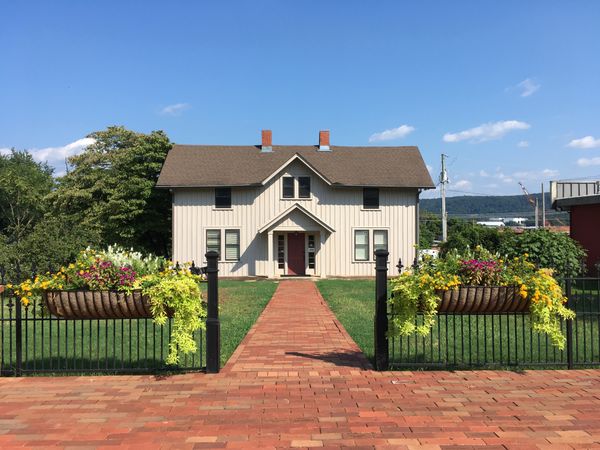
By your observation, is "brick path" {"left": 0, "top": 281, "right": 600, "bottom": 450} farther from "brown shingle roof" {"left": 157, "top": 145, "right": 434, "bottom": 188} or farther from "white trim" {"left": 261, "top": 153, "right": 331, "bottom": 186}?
"brown shingle roof" {"left": 157, "top": 145, "right": 434, "bottom": 188}

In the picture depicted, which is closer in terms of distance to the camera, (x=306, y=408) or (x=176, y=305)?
(x=306, y=408)

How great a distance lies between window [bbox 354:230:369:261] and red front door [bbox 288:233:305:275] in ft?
9.48

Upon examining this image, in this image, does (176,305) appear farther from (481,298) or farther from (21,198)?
(21,198)

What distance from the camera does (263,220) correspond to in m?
26.6

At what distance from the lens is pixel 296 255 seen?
26781 mm

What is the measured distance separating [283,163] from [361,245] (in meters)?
6.20

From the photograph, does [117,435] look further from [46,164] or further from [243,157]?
[46,164]

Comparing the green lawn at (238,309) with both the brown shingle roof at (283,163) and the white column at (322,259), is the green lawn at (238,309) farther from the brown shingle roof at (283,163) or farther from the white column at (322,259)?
the brown shingle roof at (283,163)

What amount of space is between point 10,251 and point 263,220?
1172 centimetres

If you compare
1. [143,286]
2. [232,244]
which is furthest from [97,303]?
[232,244]

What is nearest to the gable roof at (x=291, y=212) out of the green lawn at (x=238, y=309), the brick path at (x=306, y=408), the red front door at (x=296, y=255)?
the red front door at (x=296, y=255)

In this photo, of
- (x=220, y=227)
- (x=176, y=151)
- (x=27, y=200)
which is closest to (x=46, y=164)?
(x=27, y=200)

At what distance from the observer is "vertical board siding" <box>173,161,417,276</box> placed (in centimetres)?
2645

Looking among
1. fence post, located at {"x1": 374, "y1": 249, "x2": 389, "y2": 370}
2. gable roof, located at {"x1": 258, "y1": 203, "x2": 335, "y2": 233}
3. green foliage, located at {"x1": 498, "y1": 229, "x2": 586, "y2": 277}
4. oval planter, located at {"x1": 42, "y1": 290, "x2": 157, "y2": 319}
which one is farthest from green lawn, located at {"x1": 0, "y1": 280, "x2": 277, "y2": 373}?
gable roof, located at {"x1": 258, "y1": 203, "x2": 335, "y2": 233}
